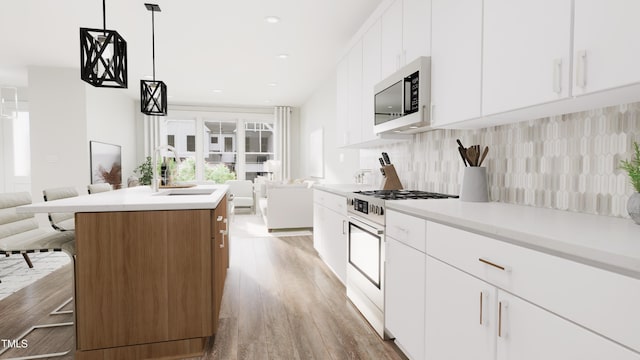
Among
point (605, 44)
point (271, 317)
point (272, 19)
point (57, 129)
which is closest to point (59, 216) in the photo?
point (271, 317)

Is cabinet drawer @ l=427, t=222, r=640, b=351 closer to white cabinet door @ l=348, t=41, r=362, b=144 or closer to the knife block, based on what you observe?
the knife block

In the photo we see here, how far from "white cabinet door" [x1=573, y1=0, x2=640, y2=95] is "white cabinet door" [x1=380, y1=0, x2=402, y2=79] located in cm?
146

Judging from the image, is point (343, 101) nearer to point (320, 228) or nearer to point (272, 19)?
point (272, 19)

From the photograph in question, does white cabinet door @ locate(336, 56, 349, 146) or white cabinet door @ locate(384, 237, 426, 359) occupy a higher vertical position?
white cabinet door @ locate(336, 56, 349, 146)

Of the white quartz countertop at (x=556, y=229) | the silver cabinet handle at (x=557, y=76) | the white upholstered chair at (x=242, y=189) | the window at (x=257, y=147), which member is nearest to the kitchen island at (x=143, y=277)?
the white quartz countertop at (x=556, y=229)

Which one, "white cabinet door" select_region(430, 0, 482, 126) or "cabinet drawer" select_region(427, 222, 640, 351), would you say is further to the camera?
"white cabinet door" select_region(430, 0, 482, 126)

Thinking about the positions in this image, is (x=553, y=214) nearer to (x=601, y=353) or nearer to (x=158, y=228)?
(x=601, y=353)

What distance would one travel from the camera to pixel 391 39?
2.66 metres

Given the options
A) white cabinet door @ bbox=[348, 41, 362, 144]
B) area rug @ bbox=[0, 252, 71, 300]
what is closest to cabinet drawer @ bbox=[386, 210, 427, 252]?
white cabinet door @ bbox=[348, 41, 362, 144]

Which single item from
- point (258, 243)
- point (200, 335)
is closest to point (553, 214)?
point (200, 335)

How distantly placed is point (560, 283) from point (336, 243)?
2347 millimetres

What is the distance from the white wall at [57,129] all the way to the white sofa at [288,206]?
2.97 metres

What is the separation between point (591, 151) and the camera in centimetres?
146

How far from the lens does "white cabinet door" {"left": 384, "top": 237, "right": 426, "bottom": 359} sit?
1.67m
